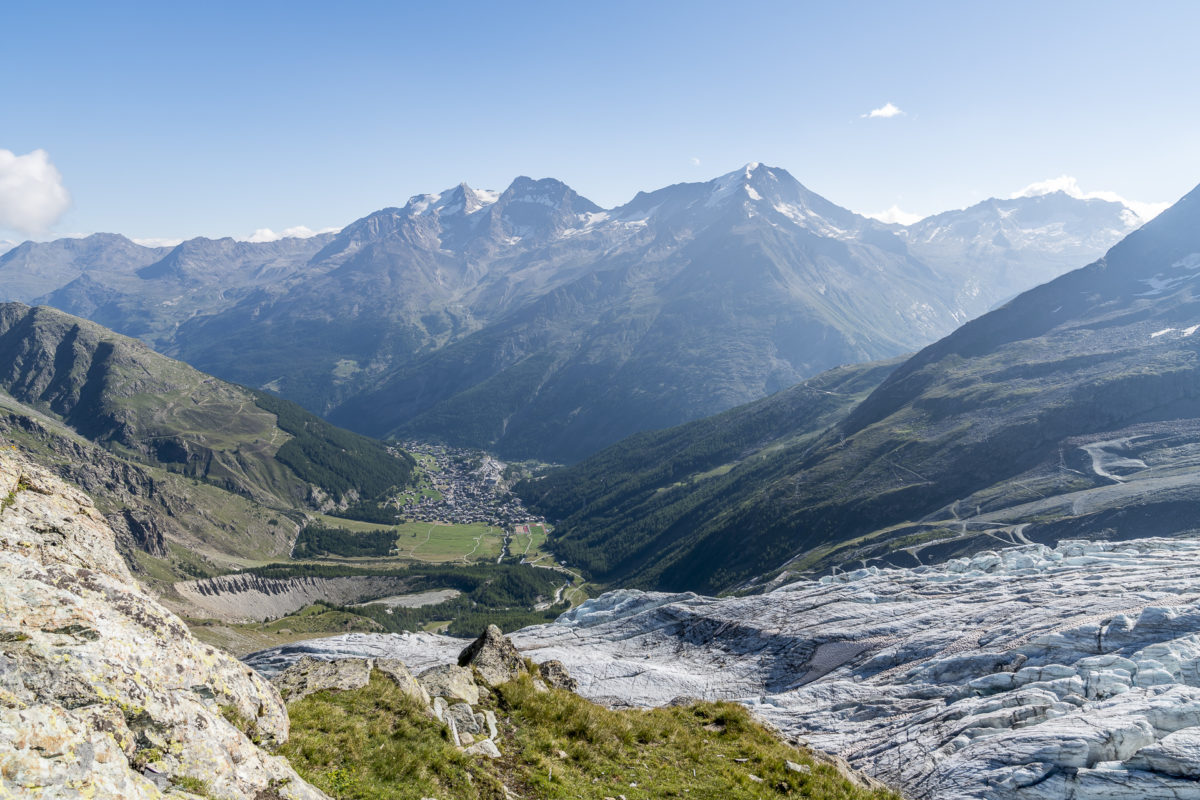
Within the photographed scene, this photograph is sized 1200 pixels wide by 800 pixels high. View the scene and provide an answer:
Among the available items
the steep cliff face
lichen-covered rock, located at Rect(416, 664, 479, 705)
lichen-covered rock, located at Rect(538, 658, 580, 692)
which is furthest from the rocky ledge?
lichen-covered rock, located at Rect(538, 658, 580, 692)

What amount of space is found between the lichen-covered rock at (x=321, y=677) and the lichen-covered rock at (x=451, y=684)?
2920 mm

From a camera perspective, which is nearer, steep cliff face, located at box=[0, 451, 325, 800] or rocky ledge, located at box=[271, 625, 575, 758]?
steep cliff face, located at box=[0, 451, 325, 800]

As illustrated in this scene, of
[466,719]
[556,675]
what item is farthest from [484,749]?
[556,675]

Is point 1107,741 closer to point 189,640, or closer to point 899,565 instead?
point 189,640

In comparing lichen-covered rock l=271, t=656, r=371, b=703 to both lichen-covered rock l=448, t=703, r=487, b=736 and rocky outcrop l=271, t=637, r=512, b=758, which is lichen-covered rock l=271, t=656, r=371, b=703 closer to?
rocky outcrop l=271, t=637, r=512, b=758

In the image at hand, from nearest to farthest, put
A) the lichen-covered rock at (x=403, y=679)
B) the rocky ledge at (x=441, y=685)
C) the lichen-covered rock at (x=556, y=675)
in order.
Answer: the rocky ledge at (x=441, y=685), the lichen-covered rock at (x=403, y=679), the lichen-covered rock at (x=556, y=675)

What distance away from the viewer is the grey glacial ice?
2731cm

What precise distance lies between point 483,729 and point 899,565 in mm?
135941

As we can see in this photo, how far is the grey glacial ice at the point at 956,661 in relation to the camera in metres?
27.3

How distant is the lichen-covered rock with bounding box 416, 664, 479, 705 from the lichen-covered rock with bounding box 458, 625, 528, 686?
1783 millimetres

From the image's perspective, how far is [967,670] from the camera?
4272 centimetres

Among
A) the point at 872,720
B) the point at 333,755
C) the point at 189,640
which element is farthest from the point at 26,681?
the point at 872,720

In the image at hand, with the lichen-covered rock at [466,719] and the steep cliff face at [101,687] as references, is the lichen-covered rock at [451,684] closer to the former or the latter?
the lichen-covered rock at [466,719]

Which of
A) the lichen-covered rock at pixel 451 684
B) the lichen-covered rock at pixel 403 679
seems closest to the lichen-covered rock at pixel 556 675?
the lichen-covered rock at pixel 451 684
